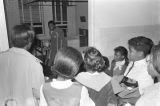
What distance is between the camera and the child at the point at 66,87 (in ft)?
3.53

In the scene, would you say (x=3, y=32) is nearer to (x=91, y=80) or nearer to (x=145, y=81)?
(x=91, y=80)

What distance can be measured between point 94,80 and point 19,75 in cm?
54

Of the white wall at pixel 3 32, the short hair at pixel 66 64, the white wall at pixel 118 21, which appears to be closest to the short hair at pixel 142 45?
the short hair at pixel 66 64

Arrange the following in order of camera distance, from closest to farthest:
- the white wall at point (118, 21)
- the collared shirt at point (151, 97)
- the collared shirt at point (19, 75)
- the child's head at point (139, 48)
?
1. the collared shirt at point (151, 97)
2. the collared shirt at point (19, 75)
3. the child's head at point (139, 48)
4. the white wall at point (118, 21)

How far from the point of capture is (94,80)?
1.43m

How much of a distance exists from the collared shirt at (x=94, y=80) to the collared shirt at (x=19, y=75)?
0.34 meters

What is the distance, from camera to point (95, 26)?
2744mm

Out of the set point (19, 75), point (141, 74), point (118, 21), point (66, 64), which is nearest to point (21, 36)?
point (19, 75)

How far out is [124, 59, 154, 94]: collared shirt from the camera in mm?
1438

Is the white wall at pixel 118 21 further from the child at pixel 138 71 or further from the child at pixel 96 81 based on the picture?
the child at pixel 96 81

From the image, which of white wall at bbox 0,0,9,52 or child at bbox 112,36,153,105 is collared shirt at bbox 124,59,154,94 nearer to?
child at bbox 112,36,153,105

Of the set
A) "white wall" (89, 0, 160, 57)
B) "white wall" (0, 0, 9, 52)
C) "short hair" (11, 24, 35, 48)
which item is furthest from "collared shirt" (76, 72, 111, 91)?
"white wall" (89, 0, 160, 57)

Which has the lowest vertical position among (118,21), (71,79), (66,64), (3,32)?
(71,79)

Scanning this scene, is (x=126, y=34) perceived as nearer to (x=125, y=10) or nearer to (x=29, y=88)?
(x=125, y=10)
